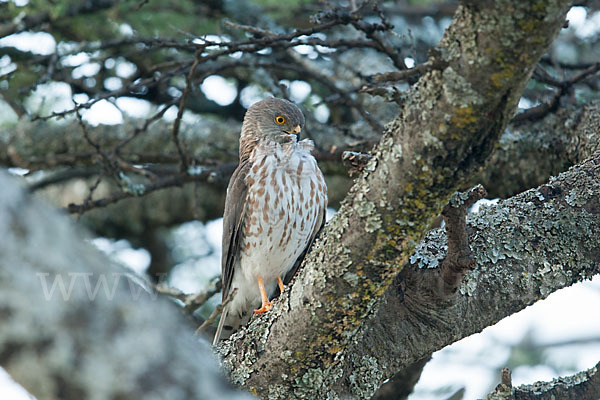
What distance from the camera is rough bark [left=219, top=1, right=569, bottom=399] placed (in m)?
1.72

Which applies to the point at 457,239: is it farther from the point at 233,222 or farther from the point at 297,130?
the point at 297,130

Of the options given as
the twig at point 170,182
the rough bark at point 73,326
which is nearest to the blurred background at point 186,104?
the twig at point 170,182

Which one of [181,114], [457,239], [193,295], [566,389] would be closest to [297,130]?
[181,114]

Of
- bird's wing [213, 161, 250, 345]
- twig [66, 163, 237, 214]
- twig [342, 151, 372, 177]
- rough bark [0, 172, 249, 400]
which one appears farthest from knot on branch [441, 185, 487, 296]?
twig [66, 163, 237, 214]

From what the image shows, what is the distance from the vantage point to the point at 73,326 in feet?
3.43

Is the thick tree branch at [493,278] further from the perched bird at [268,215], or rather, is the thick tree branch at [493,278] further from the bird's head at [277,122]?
the bird's head at [277,122]

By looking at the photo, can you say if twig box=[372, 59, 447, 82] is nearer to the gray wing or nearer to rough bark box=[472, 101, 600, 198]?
the gray wing

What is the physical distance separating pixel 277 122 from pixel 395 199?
101 inches

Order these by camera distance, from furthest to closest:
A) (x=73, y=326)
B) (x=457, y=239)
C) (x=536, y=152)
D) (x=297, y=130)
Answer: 1. (x=536, y=152)
2. (x=297, y=130)
3. (x=457, y=239)
4. (x=73, y=326)

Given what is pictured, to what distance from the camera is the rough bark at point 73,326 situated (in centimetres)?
102

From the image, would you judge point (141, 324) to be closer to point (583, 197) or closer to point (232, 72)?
point (583, 197)

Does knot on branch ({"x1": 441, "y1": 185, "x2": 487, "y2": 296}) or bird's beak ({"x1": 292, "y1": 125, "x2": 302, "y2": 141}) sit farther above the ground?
knot on branch ({"x1": 441, "y1": 185, "x2": 487, "y2": 296})

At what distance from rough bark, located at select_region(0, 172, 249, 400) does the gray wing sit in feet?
9.74

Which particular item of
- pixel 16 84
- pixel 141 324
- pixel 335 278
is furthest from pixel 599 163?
pixel 16 84
